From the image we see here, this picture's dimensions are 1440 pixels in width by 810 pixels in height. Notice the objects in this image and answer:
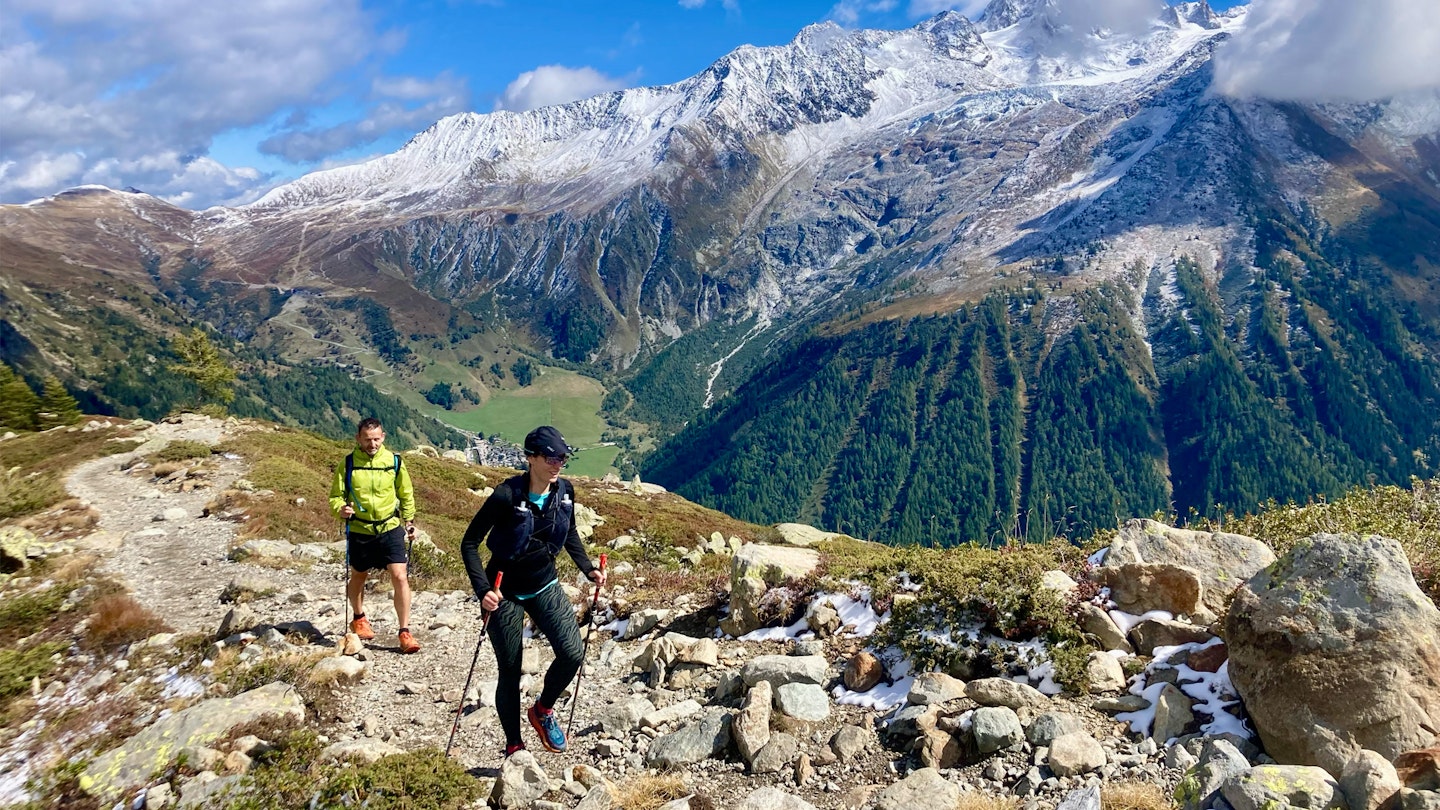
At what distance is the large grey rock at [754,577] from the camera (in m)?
14.1

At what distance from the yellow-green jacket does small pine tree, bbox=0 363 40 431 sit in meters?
53.3

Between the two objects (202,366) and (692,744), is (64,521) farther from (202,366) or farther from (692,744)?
(202,366)

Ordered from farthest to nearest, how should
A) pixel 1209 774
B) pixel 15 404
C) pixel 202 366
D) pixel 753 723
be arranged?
pixel 202 366, pixel 15 404, pixel 753 723, pixel 1209 774

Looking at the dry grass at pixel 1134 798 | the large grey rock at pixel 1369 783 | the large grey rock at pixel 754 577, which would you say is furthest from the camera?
the large grey rock at pixel 754 577

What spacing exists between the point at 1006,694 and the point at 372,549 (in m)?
11.5

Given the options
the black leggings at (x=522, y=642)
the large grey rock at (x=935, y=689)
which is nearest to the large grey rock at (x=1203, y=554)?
the large grey rock at (x=935, y=689)

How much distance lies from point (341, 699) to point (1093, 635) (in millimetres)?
11573

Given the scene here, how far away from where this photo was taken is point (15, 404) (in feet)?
164

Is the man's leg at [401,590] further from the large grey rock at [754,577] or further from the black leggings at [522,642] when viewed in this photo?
the large grey rock at [754,577]

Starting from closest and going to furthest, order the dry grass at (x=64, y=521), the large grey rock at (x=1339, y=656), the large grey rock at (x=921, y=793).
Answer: the large grey rock at (x=1339, y=656) < the large grey rock at (x=921, y=793) < the dry grass at (x=64, y=521)

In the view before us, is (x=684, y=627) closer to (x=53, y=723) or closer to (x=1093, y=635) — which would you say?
(x=1093, y=635)

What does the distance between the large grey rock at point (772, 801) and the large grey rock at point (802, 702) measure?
2.00 meters

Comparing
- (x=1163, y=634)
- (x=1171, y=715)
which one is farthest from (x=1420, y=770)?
(x=1163, y=634)

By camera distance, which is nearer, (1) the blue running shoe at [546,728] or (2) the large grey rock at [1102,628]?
(1) the blue running shoe at [546,728]
